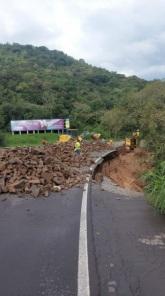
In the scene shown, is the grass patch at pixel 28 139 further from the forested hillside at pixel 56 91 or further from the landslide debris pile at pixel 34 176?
the landslide debris pile at pixel 34 176

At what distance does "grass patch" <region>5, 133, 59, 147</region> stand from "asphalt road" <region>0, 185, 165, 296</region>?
49412 mm

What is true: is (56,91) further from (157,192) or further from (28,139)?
(157,192)

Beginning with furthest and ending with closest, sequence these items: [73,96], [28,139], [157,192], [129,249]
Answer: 1. [73,96]
2. [28,139]
3. [157,192]
4. [129,249]

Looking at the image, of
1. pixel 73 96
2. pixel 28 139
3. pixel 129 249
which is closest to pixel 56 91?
pixel 73 96

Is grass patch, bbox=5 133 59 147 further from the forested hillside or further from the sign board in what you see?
the forested hillside

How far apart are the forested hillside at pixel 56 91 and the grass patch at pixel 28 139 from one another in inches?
391

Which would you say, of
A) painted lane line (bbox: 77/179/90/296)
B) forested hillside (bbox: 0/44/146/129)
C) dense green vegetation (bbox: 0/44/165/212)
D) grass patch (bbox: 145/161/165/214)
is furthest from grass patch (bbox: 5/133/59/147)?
painted lane line (bbox: 77/179/90/296)

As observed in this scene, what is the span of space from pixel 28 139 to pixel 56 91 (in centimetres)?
3845

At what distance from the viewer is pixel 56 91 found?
9962 centimetres

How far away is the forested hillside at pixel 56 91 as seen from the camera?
84.6 meters

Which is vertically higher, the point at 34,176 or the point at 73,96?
the point at 73,96

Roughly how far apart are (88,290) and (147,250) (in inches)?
72.5

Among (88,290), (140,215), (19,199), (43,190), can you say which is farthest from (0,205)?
(88,290)

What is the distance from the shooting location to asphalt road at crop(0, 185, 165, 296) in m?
5.07
